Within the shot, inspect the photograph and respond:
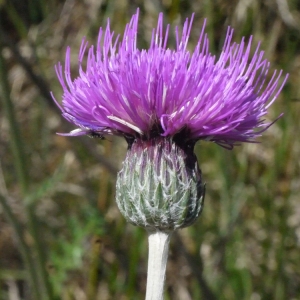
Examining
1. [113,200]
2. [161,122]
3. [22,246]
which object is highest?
[161,122]

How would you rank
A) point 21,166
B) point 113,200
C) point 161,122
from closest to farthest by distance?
point 161,122 < point 21,166 < point 113,200

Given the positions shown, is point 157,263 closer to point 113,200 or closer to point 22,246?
point 22,246

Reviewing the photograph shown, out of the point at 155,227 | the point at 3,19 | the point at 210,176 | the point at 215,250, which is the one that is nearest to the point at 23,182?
the point at 155,227

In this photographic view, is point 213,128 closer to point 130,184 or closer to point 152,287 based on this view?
point 130,184

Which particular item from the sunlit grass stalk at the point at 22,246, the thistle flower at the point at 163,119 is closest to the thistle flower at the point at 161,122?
the thistle flower at the point at 163,119

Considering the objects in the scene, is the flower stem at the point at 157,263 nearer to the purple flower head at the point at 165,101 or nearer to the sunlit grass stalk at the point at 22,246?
the purple flower head at the point at 165,101

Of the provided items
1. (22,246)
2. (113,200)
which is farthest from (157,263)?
(113,200)
